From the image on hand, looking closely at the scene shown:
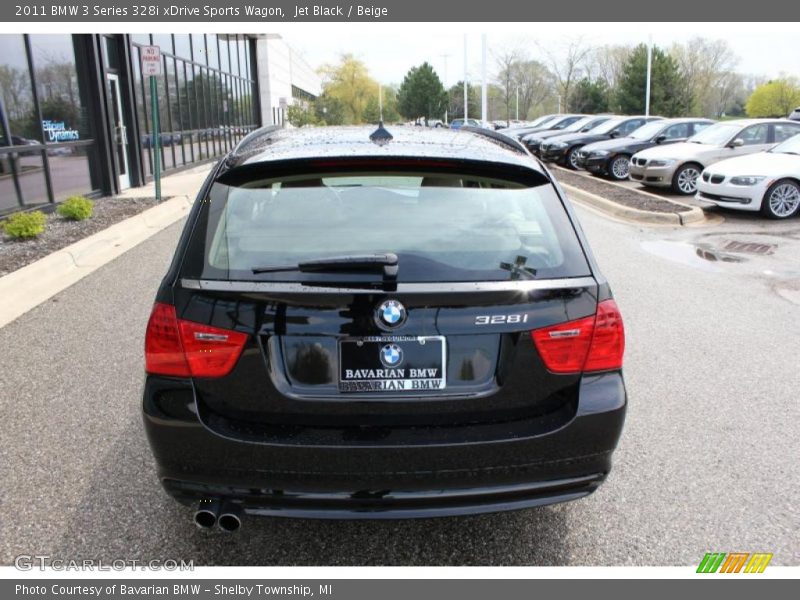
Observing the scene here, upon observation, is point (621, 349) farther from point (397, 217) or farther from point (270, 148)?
point (270, 148)

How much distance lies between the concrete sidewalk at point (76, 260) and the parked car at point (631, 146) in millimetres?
10991

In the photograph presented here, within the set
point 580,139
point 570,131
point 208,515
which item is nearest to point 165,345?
point 208,515

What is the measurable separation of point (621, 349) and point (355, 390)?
1.04m

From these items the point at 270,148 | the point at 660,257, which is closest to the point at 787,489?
the point at 270,148

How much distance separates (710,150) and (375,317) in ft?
47.6

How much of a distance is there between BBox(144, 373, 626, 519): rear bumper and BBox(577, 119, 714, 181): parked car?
17140 mm

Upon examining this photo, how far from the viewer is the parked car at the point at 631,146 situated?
60.7 feet

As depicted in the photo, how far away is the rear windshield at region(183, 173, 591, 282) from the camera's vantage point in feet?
8.30

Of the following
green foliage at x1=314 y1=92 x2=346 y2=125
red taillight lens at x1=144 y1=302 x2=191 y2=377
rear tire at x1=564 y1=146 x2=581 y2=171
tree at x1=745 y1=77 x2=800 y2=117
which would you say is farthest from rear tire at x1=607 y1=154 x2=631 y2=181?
tree at x1=745 y1=77 x2=800 y2=117

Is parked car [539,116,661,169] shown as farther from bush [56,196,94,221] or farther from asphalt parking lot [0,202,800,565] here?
asphalt parking lot [0,202,800,565]

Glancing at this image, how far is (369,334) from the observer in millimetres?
2428

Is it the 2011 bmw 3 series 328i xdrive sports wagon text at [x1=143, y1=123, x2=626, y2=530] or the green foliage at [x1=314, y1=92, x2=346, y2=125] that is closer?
the 2011 bmw 3 series 328i xdrive sports wagon text at [x1=143, y1=123, x2=626, y2=530]

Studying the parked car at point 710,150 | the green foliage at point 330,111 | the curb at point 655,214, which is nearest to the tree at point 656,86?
the green foliage at point 330,111

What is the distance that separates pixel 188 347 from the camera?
248 centimetres
